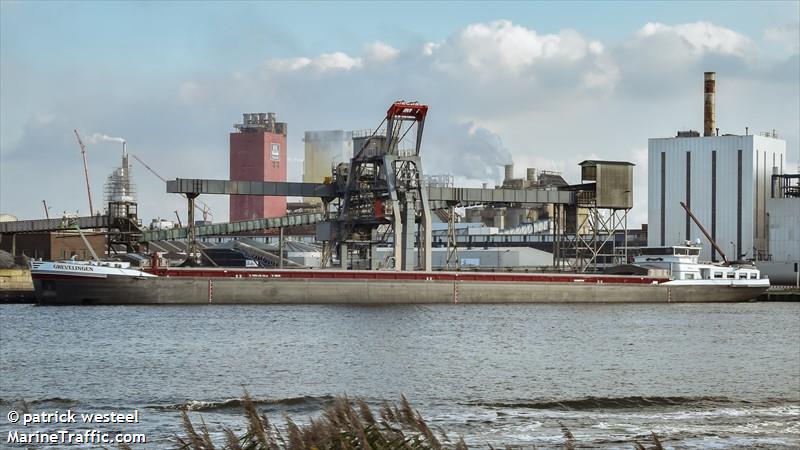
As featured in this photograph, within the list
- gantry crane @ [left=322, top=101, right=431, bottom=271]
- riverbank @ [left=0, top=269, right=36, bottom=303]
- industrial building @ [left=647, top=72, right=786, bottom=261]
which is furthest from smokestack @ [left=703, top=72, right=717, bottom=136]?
riverbank @ [left=0, top=269, right=36, bottom=303]

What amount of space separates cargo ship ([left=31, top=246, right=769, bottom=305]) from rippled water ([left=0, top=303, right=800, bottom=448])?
8.01 meters

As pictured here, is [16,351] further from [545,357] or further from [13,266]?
[13,266]

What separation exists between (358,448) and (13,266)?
89.4m

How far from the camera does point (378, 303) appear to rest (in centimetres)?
7838

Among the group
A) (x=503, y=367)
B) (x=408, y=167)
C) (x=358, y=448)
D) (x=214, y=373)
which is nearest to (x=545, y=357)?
(x=503, y=367)

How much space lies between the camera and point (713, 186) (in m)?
122

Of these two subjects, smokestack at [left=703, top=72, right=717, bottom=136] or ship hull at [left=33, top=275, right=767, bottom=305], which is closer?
ship hull at [left=33, top=275, right=767, bottom=305]

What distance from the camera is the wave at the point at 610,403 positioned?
28.4 meters

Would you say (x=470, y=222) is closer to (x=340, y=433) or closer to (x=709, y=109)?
(x=709, y=109)

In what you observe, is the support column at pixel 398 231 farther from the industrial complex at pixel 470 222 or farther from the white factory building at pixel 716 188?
the white factory building at pixel 716 188

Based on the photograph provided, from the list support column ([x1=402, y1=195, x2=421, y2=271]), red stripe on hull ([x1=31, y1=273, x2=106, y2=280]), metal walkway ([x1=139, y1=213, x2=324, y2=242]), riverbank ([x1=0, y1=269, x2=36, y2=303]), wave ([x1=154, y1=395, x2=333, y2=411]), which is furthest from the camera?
metal walkway ([x1=139, y1=213, x2=324, y2=242])

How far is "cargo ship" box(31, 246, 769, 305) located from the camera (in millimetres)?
73875

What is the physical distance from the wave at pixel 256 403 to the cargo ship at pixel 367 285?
157ft

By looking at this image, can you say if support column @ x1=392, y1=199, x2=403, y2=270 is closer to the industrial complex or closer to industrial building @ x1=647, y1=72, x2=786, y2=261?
the industrial complex
